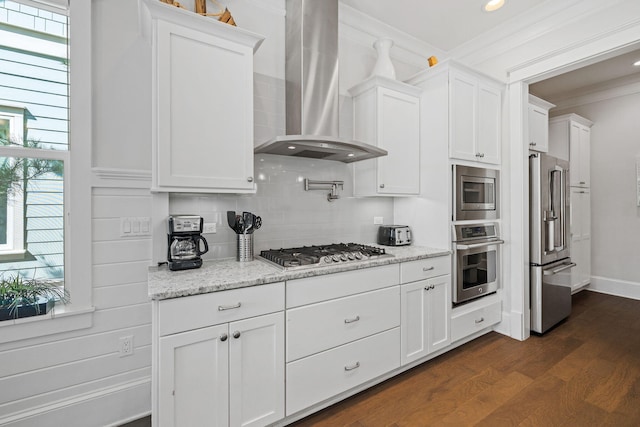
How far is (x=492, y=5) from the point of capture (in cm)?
259

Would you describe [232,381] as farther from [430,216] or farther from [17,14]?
[17,14]

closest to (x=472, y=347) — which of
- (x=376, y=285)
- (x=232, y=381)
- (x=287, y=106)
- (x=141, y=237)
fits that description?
(x=376, y=285)

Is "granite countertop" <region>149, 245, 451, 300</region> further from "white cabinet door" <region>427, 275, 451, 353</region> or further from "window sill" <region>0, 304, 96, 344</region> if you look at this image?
"white cabinet door" <region>427, 275, 451, 353</region>

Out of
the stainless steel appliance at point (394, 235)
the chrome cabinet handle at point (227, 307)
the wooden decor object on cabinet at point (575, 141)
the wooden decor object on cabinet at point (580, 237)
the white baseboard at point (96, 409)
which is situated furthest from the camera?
the wooden decor object on cabinet at point (580, 237)

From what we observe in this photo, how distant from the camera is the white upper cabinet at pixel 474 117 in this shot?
2.63 m

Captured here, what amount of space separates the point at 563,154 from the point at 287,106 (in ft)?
12.8

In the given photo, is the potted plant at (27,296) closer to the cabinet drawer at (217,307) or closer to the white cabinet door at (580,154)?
the cabinet drawer at (217,307)

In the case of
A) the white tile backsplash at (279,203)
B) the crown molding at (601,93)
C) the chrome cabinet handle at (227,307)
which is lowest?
the chrome cabinet handle at (227,307)

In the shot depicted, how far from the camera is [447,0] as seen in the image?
255 centimetres

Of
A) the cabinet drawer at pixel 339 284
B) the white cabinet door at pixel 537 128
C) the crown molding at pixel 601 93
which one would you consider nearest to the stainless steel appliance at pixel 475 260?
the cabinet drawer at pixel 339 284

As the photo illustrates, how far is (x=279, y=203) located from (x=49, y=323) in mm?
1536

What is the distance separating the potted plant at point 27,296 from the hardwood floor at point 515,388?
1.60 metres

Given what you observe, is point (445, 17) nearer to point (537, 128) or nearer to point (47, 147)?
point (537, 128)

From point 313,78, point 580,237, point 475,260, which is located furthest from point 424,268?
point 580,237
